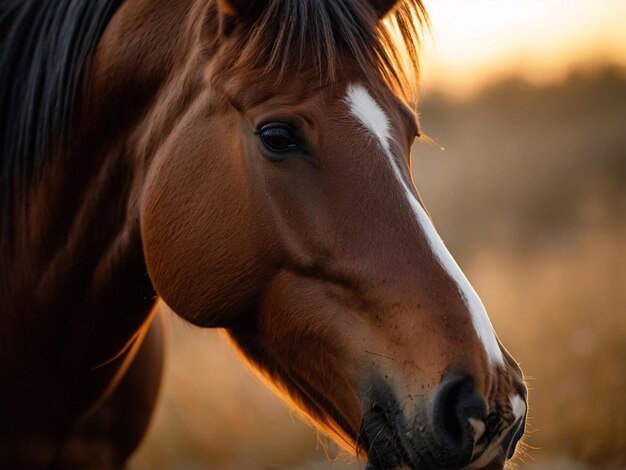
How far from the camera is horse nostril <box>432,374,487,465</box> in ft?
5.29

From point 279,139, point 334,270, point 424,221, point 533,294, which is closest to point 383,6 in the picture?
point 279,139

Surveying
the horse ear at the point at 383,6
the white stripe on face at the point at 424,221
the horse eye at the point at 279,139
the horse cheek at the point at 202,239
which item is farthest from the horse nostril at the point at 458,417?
the horse ear at the point at 383,6

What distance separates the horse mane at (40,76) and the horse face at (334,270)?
0.51 m

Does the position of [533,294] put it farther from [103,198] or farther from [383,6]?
[103,198]

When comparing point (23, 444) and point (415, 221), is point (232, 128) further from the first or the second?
point (23, 444)

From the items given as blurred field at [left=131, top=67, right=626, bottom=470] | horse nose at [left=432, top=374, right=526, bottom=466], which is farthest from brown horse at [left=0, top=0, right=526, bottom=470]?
blurred field at [left=131, top=67, right=626, bottom=470]

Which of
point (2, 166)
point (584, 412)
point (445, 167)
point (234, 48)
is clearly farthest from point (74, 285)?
point (445, 167)

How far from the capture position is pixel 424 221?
185 cm

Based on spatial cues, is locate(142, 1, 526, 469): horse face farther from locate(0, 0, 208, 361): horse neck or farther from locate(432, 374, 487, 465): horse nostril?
locate(0, 0, 208, 361): horse neck

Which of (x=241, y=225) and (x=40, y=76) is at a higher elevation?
(x=40, y=76)

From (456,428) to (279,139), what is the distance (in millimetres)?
967

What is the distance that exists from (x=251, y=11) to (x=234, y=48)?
13cm

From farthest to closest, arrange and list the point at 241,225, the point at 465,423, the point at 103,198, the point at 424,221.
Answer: the point at 103,198 → the point at 241,225 → the point at 424,221 → the point at 465,423

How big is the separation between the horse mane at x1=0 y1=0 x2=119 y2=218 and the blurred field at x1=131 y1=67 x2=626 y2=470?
0.98 metres
